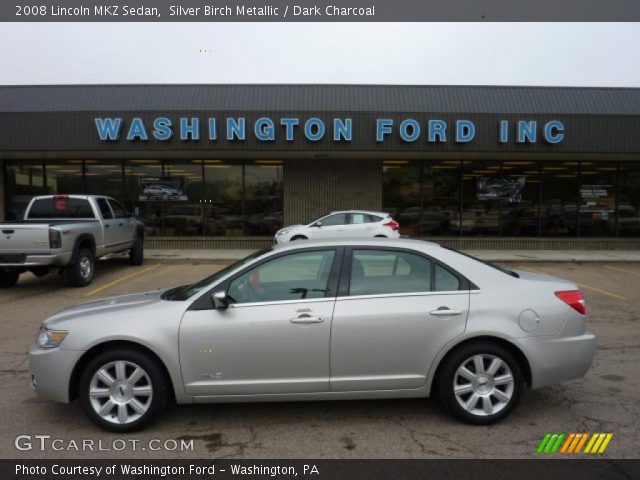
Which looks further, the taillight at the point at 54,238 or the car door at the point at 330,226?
the car door at the point at 330,226

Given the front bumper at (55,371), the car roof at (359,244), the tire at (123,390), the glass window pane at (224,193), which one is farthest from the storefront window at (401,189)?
the front bumper at (55,371)

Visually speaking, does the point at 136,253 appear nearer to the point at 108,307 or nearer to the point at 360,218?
the point at 360,218

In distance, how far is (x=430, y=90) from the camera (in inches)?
698

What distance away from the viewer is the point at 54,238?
964 cm

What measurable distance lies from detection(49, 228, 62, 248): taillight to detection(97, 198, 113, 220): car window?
89.7 inches

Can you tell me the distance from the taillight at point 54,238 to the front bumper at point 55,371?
6.37 meters

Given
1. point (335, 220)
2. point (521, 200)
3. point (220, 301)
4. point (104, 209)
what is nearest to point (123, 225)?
point (104, 209)

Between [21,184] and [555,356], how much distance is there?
19373mm

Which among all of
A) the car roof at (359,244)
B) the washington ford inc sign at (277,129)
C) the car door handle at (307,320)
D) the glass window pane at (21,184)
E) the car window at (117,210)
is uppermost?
the washington ford inc sign at (277,129)

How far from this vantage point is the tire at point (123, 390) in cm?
388

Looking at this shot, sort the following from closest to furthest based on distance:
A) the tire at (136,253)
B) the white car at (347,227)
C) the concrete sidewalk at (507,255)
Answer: the tire at (136,253), the white car at (347,227), the concrete sidewalk at (507,255)

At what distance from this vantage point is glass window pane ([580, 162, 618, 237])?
717 inches

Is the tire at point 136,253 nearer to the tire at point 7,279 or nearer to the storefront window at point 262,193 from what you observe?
the tire at point 7,279

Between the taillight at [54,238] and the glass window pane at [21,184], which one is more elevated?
the glass window pane at [21,184]
